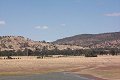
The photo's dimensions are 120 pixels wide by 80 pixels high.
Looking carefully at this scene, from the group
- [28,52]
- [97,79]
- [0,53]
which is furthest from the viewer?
[28,52]

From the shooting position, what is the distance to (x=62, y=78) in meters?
47.2

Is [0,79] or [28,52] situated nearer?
[0,79]

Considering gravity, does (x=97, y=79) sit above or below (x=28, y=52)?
below

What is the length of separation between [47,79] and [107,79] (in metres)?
7.59

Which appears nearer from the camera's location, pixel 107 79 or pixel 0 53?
pixel 107 79

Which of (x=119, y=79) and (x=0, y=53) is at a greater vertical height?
(x=0, y=53)

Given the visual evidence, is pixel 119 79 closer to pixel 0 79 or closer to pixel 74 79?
pixel 74 79

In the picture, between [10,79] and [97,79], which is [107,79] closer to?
[97,79]

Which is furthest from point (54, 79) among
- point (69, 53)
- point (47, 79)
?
point (69, 53)

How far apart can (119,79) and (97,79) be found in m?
3.88

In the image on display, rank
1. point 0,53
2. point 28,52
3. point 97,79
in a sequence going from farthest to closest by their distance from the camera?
point 28,52 < point 0,53 < point 97,79

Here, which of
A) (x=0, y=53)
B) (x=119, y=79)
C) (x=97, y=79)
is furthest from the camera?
(x=0, y=53)

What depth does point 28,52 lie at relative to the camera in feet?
514

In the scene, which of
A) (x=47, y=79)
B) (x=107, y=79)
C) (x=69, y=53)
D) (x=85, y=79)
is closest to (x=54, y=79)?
(x=47, y=79)
